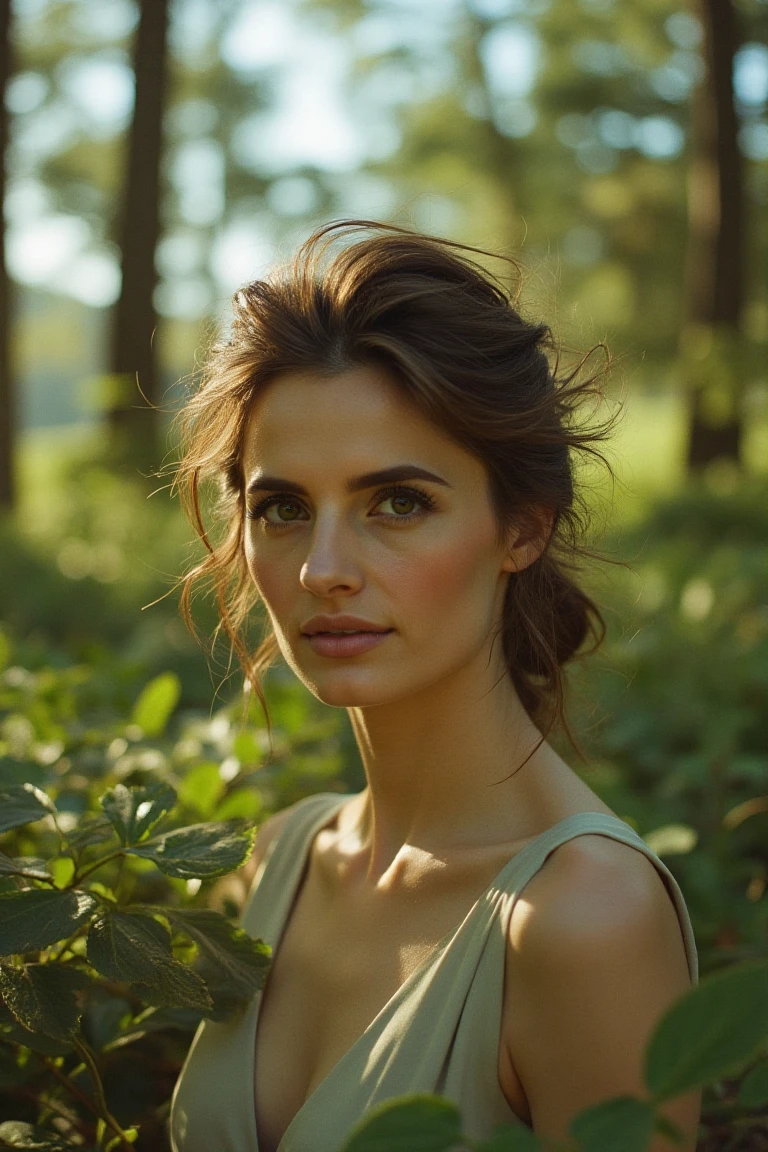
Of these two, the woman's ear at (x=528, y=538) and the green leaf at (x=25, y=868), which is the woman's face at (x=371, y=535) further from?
the green leaf at (x=25, y=868)

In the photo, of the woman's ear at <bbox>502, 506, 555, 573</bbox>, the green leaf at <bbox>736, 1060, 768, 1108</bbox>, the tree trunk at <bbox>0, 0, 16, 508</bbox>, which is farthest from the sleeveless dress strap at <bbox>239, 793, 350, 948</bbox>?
the tree trunk at <bbox>0, 0, 16, 508</bbox>

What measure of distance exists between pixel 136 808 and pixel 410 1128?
35.8 inches

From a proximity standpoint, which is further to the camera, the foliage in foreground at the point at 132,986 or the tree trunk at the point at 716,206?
the tree trunk at the point at 716,206

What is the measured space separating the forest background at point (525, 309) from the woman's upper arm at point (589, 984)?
1.99 ft

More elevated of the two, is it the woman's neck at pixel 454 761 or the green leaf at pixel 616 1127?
the green leaf at pixel 616 1127

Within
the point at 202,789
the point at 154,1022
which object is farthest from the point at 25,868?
the point at 202,789

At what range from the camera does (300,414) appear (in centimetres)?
188

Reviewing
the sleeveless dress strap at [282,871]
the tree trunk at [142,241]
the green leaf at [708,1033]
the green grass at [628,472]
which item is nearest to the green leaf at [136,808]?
the sleeveless dress strap at [282,871]

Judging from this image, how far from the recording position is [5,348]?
11.7m

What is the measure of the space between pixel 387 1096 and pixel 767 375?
7.99 metres

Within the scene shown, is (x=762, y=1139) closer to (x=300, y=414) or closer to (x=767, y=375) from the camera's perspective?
(x=300, y=414)

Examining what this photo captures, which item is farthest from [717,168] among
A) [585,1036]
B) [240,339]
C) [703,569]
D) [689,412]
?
[585,1036]

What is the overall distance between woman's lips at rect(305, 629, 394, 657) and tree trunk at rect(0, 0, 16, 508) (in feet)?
33.1

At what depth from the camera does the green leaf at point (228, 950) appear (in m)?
1.74
